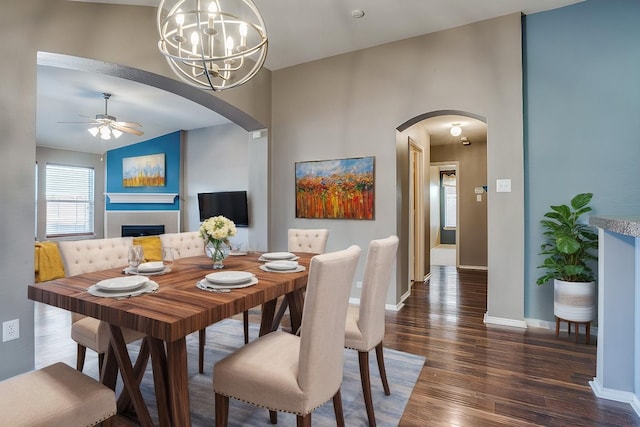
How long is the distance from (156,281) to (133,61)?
2.23 metres

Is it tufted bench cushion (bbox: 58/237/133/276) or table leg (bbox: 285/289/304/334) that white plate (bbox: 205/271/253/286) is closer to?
table leg (bbox: 285/289/304/334)

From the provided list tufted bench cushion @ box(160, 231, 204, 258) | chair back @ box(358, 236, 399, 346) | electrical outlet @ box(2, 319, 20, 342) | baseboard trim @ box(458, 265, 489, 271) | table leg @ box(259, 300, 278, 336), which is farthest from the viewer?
baseboard trim @ box(458, 265, 489, 271)

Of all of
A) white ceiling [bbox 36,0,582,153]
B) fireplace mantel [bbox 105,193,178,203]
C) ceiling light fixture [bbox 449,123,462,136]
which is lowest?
fireplace mantel [bbox 105,193,178,203]

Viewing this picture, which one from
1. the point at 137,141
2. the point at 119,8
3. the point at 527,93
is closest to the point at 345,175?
the point at 527,93

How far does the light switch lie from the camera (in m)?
3.32

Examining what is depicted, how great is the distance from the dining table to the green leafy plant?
238 cm

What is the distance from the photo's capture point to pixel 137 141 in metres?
7.85

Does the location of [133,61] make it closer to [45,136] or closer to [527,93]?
[527,93]

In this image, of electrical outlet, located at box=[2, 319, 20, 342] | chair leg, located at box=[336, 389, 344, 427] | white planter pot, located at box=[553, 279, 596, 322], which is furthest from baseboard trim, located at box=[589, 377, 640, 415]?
electrical outlet, located at box=[2, 319, 20, 342]

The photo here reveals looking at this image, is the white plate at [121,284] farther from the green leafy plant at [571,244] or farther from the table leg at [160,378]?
the green leafy plant at [571,244]

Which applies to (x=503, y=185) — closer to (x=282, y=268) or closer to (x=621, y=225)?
(x=621, y=225)

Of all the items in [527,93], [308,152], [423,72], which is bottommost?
[308,152]

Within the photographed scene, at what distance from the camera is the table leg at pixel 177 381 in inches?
50.4

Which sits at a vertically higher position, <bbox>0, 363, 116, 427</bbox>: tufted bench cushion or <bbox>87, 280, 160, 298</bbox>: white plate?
<bbox>87, 280, 160, 298</bbox>: white plate
